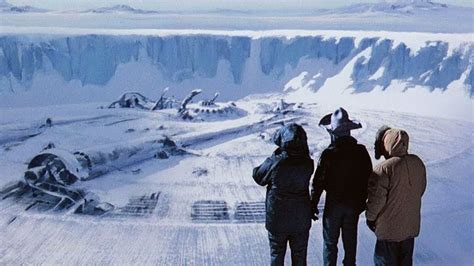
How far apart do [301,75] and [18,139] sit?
188 cm

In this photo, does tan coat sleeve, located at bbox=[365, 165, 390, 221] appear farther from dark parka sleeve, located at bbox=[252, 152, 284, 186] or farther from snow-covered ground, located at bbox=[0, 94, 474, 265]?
snow-covered ground, located at bbox=[0, 94, 474, 265]

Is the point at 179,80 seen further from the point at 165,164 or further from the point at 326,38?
the point at 326,38

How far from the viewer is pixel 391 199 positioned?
2.10 m

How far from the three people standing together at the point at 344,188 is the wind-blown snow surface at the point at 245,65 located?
6.53 ft

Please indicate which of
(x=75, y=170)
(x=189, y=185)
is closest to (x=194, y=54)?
(x=189, y=185)

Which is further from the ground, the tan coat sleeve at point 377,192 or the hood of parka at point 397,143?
the hood of parka at point 397,143

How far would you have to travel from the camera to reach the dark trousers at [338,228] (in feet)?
7.18

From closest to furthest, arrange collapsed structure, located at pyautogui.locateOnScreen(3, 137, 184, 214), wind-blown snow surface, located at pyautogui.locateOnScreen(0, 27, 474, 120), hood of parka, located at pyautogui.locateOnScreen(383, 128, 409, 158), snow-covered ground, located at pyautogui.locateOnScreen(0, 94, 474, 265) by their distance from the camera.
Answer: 1. hood of parka, located at pyautogui.locateOnScreen(383, 128, 409, 158)
2. snow-covered ground, located at pyautogui.locateOnScreen(0, 94, 474, 265)
3. collapsed structure, located at pyautogui.locateOnScreen(3, 137, 184, 214)
4. wind-blown snow surface, located at pyautogui.locateOnScreen(0, 27, 474, 120)

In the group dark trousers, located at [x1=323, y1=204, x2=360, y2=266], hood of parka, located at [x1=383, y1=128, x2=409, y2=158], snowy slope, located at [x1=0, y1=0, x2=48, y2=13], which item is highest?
snowy slope, located at [x1=0, y1=0, x2=48, y2=13]

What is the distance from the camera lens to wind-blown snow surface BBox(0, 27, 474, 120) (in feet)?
13.4

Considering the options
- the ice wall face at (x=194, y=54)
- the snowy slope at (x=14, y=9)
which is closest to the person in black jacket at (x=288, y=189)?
the ice wall face at (x=194, y=54)

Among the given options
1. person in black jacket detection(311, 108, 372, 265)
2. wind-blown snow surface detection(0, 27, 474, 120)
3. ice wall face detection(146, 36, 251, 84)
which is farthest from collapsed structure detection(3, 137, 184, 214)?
person in black jacket detection(311, 108, 372, 265)

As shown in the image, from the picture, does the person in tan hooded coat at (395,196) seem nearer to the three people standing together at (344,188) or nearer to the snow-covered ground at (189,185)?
the three people standing together at (344,188)

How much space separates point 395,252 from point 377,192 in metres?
0.26
